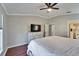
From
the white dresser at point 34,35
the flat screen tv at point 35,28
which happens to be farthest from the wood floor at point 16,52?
the flat screen tv at point 35,28

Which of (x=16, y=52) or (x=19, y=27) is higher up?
(x=19, y=27)

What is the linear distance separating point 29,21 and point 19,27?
0.23 meters

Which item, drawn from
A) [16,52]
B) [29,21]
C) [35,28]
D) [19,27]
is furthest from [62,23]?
[16,52]

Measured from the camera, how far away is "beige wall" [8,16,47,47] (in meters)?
1.74

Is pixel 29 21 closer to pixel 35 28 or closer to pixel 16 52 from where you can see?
pixel 35 28

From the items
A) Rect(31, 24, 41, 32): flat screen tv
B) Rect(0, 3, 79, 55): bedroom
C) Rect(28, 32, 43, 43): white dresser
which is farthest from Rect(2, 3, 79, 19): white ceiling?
Rect(28, 32, 43, 43): white dresser

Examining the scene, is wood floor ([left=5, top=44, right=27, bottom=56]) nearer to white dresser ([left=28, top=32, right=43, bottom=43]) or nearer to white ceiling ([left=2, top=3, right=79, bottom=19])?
white dresser ([left=28, top=32, right=43, bottom=43])

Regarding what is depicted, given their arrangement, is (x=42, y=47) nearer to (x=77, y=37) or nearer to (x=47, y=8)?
(x=77, y=37)

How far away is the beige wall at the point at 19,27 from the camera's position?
174 cm

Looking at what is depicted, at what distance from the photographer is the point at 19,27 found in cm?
187

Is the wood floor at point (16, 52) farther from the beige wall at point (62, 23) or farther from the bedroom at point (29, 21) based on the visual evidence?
the beige wall at point (62, 23)

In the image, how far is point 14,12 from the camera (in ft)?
5.63

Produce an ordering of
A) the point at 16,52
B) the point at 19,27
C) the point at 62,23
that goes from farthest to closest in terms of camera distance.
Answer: the point at 19,27 < the point at 62,23 < the point at 16,52

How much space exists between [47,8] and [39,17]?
0.27 meters
